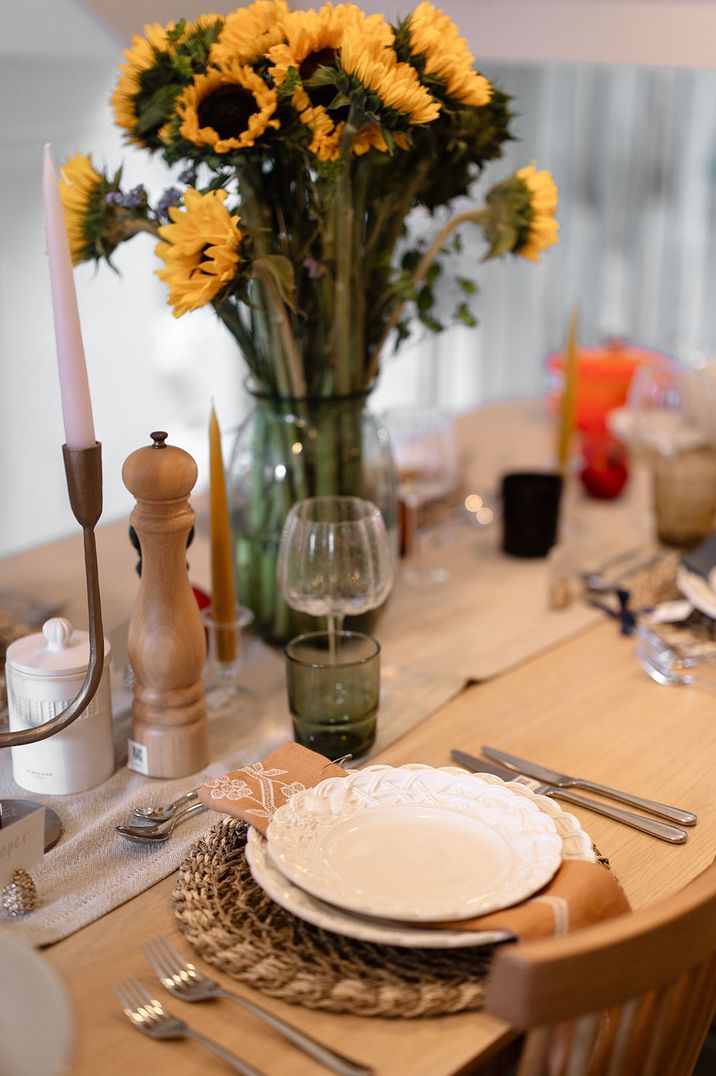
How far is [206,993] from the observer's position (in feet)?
2.30

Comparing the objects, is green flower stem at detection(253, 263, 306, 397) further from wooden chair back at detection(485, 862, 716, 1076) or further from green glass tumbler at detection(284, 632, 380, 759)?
wooden chair back at detection(485, 862, 716, 1076)

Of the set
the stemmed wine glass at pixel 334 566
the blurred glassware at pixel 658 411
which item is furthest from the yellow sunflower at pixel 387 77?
the blurred glassware at pixel 658 411

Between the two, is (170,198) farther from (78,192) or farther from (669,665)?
(669,665)

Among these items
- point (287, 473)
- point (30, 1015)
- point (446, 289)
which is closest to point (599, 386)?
point (446, 289)

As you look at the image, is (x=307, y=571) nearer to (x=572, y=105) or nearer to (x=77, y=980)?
(x=77, y=980)

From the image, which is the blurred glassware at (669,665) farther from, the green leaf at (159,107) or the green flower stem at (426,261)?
the green leaf at (159,107)

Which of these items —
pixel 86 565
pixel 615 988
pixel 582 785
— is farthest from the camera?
pixel 582 785

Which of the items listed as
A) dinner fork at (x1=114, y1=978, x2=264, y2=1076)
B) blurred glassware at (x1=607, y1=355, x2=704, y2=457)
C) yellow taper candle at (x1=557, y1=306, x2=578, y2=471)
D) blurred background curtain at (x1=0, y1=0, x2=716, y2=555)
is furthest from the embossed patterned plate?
blurred glassware at (x1=607, y1=355, x2=704, y2=457)

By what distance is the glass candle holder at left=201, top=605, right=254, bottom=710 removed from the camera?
1.13m

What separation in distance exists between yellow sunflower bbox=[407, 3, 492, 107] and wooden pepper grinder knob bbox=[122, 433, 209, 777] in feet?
1.33

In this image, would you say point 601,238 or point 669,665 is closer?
point 669,665

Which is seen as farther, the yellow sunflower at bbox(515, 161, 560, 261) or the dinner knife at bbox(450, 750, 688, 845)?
the yellow sunflower at bbox(515, 161, 560, 261)

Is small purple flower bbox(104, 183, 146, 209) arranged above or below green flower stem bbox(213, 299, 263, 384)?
above

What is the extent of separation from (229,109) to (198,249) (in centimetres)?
13
